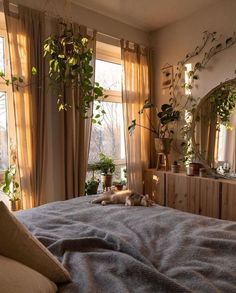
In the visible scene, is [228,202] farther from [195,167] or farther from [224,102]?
[224,102]

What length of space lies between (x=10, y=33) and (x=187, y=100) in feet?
6.98

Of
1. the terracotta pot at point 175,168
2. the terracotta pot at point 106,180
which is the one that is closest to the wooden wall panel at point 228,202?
the terracotta pot at point 175,168

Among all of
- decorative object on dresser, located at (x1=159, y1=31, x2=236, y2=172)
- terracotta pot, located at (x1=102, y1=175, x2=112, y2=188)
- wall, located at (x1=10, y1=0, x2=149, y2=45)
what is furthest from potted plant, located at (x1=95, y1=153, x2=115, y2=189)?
wall, located at (x1=10, y1=0, x2=149, y2=45)

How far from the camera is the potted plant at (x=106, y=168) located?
3158 mm

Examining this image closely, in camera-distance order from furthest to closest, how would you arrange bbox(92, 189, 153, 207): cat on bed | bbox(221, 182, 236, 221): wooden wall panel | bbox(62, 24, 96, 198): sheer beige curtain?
bbox(62, 24, 96, 198): sheer beige curtain
bbox(221, 182, 236, 221): wooden wall panel
bbox(92, 189, 153, 207): cat on bed

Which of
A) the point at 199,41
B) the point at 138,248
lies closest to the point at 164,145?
the point at 199,41

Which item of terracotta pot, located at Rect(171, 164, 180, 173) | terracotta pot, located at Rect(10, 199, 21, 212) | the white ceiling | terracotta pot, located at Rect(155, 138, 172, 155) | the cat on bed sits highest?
the white ceiling

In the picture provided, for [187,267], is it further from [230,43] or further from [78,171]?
[230,43]

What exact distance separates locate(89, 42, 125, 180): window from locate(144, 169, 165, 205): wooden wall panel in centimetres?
39

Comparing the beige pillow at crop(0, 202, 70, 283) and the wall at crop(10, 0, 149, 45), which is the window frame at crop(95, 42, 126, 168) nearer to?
the wall at crop(10, 0, 149, 45)

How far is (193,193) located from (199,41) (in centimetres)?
182

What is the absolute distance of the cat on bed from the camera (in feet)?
6.55

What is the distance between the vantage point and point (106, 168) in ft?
10.6

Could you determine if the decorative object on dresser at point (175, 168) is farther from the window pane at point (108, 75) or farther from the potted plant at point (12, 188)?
the potted plant at point (12, 188)
